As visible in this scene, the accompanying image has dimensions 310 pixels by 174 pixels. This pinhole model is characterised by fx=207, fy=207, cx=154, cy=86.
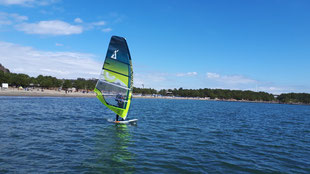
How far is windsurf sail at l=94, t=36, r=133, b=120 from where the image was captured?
23.3 metres

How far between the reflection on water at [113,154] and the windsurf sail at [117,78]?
6.13 metres

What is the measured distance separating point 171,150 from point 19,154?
10056 millimetres

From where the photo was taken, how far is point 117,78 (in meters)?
24.6

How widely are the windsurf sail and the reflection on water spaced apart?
20.1 feet

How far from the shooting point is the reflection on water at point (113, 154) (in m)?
11.5

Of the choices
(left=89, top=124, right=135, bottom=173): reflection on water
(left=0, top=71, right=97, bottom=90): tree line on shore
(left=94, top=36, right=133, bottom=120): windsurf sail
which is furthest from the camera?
(left=0, top=71, right=97, bottom=90): tree line on shore

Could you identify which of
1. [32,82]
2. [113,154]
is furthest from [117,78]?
[32,82]

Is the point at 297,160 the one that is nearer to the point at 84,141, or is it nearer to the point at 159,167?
the point at 159,167

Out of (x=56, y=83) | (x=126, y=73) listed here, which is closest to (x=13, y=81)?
(x=56, y=83)

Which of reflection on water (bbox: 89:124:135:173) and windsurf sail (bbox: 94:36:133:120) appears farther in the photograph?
windsurf sail (bbox: 94:36:133:120)

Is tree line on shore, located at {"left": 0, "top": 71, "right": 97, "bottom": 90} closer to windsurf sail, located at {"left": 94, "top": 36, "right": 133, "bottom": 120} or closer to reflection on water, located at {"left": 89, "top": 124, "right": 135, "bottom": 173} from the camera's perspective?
windsurf sail, located at {"left": 94, "top": 36, "right": 133, "bottom": 120}

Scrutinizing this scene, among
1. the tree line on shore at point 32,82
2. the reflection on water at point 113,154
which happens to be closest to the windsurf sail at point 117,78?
the reflection on water at point 113,154

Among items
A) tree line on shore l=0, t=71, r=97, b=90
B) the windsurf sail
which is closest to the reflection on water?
the windsurf sail

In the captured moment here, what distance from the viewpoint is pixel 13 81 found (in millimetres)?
113625
